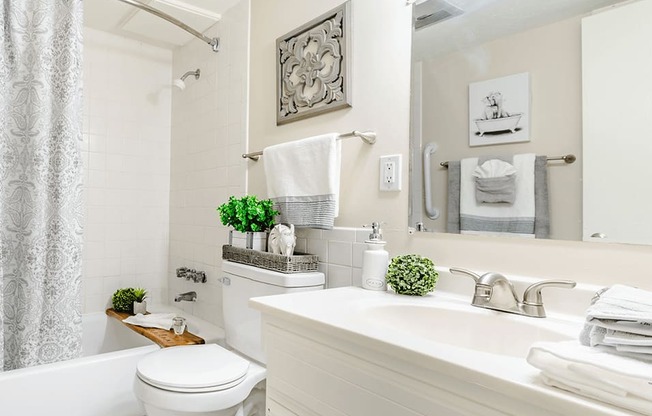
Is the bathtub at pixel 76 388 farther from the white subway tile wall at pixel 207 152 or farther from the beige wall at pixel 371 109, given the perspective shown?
the beige wall at pixel 371 109

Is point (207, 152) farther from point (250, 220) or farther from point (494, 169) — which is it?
point (494, 169)

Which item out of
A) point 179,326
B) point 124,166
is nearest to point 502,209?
point 179,326

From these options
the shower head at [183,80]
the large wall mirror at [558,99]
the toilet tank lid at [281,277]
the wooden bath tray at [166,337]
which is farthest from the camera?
the shower head at [183,80]

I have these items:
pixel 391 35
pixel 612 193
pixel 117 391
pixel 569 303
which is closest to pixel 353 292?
pixel 569 303

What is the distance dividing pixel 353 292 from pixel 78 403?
1.25 meters

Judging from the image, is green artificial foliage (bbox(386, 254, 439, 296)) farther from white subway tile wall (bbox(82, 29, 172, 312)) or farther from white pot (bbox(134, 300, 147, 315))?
white subway tile wall (bbox(82, 29, 172, 312))

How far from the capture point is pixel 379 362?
0.79 meters

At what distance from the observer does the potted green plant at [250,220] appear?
1.77m

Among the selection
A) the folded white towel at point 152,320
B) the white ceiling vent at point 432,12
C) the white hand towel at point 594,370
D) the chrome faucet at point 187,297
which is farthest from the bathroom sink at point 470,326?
the chrome faucet at point 187,297

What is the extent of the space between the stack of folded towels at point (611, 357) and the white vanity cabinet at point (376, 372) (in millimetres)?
18

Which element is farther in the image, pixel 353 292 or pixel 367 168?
pixel 367 168

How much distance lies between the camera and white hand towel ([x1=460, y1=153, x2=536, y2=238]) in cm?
109

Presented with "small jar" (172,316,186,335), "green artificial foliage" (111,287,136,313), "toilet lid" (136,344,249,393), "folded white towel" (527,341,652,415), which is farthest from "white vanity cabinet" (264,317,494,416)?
"green artificial foliage" (111,287,136,313)

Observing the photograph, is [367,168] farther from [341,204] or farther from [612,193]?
[612,193]
